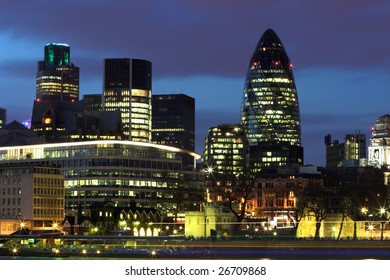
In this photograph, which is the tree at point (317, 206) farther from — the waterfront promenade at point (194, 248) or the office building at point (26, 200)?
the office building at point (26, 200)

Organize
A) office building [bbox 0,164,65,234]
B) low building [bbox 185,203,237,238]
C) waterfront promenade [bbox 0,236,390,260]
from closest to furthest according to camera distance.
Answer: waterfront promenade [bbox 0,236,390,260], low building [bbox 185,203,237,238], office building [bbox 0,164,65,234]

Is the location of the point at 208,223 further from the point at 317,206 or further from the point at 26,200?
the point at 26,200

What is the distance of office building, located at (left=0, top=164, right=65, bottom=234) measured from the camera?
187962 millimetres

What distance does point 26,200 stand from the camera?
192 meters

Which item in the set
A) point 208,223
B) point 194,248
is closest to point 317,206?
point 208,223

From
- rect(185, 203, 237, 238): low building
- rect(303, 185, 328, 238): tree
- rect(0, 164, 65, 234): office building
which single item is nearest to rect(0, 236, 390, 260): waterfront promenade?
rect(185, 203, 237, 238): low building

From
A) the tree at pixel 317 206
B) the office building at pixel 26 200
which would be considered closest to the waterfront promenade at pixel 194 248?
the tree at pixel 317 206

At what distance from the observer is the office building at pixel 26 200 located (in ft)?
617

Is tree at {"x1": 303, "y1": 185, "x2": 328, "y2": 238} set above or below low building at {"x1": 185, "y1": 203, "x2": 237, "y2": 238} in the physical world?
above

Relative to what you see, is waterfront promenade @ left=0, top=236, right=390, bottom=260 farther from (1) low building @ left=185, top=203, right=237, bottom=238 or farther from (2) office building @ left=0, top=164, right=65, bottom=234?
(2) office building @ left=0, top=164, right=65, bottom=234

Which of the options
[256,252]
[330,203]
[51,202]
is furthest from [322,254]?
[51,202]

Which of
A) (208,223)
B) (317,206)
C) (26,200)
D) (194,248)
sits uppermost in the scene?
(26,200)
